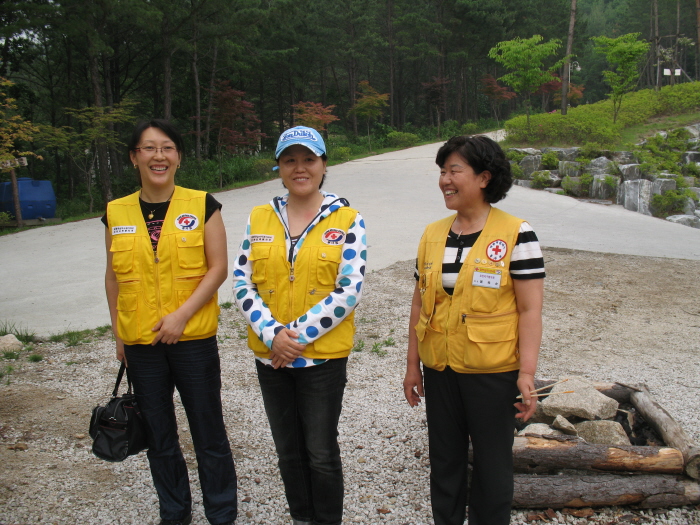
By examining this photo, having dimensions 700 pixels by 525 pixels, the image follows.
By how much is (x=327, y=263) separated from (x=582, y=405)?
194 centimetres

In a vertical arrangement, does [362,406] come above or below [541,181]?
below

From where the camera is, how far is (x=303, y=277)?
200 cm

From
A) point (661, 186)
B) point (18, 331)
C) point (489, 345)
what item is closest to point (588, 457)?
point (489, 345)

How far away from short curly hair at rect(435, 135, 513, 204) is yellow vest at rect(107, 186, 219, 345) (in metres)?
1.04

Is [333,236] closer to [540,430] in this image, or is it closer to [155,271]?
[155,271]

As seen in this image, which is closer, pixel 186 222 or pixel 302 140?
pixel 302 140

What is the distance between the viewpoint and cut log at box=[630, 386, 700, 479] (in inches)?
99.5

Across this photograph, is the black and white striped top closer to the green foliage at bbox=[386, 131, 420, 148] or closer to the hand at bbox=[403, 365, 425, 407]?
the hand at bbox=[403, 365, 425, 407]

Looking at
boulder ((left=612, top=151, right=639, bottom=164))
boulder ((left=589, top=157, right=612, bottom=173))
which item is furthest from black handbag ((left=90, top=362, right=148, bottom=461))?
boulder ((left=612, top=151, right=639, bottom=164))

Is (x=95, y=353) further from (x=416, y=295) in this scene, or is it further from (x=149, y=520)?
(x=416, y=295)

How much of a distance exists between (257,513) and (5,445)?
1.65 metres

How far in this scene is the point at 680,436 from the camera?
267 cm

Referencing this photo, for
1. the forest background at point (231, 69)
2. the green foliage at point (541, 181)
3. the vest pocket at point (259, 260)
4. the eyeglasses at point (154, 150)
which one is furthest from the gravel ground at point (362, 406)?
the forest background at point (231, 69)

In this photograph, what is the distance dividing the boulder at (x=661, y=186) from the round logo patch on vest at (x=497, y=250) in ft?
37.2
